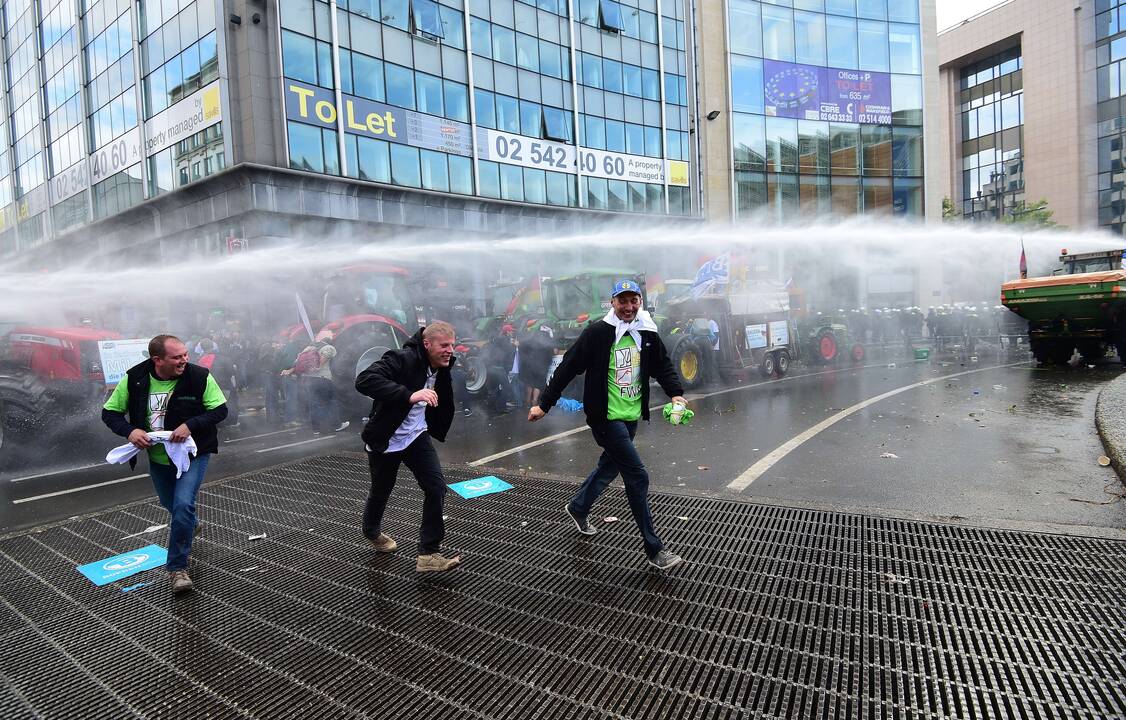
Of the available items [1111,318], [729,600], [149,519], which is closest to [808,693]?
[729,600]

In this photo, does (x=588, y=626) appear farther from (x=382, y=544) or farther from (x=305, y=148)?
(x=305, y=148)

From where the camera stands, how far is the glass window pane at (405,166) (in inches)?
837

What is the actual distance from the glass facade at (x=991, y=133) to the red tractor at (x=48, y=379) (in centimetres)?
5594

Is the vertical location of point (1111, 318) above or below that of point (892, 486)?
above

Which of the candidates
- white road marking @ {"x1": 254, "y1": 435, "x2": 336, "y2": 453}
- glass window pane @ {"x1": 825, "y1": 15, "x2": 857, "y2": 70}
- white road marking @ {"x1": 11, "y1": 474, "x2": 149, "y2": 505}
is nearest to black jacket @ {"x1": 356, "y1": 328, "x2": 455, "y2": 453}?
white road marking @ {"x1": 11, "y1": 474, "x2": 149, "y2": 505}

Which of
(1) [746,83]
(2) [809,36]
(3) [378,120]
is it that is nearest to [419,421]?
(3) [378,120]

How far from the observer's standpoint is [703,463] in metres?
6.87

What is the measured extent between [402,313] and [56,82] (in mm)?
27789

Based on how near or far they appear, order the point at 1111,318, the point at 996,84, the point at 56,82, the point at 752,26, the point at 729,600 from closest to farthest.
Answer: the point at 729,600, the point at 1111,318, the point at 56,82, the point at 752,26, the point at 996,84

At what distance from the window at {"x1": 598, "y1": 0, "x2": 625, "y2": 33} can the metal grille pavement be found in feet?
87.9

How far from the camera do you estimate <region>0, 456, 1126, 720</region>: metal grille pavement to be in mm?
2727

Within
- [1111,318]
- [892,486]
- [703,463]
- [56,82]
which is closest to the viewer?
[892,486]

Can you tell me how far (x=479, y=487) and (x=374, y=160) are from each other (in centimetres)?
1741

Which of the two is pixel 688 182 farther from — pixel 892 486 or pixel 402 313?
pixel 892 486
